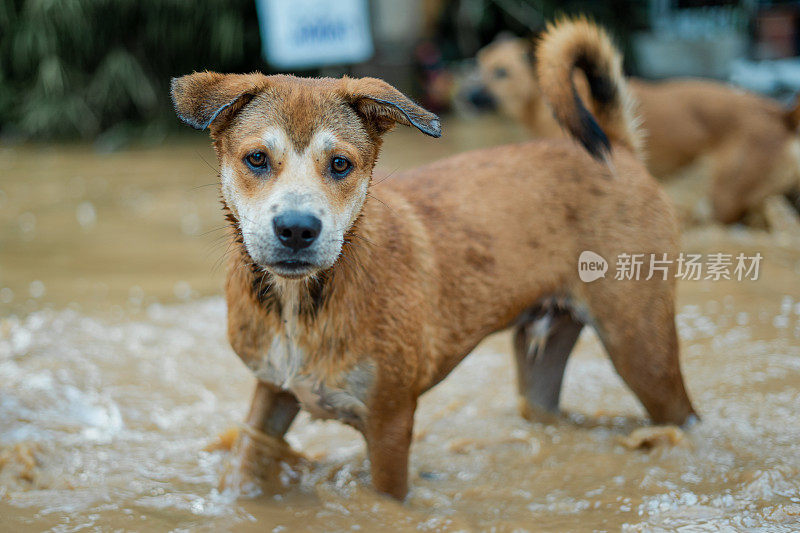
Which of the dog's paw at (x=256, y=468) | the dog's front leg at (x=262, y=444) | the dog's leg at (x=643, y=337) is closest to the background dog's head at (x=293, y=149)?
the dog's front leg at (x=262, y=444)

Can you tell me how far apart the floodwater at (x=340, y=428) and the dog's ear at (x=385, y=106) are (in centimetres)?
136

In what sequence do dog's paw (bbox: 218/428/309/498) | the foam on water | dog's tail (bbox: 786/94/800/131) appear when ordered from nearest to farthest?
the foam on water → dog's paw (bbox: 218/428/309/498) → dog's tail (bbox: 786/94/800/131)

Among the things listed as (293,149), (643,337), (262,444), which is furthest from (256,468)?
(643,337)

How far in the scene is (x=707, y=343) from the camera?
480 cm

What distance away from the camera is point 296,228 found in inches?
94.5

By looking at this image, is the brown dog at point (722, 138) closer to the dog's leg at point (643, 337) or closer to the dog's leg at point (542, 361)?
the dog's leg at point (542, 361)

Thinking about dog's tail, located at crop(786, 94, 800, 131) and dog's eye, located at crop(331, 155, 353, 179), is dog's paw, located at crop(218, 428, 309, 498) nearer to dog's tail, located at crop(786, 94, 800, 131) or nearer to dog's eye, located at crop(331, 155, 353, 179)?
dog's eye, located at crop(331, 155, 353, 179)

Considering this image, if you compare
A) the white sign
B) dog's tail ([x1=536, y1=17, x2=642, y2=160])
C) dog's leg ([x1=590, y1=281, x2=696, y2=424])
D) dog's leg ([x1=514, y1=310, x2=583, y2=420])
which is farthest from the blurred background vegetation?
dog's leg ([x1=590, y1=281, x2=696, y2=424])

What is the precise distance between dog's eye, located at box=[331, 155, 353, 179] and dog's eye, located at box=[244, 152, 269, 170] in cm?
21

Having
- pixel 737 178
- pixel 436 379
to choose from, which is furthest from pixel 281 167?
pixel 737 178

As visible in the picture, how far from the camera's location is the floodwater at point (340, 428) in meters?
2.97

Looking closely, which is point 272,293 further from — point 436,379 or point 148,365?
point 148,365

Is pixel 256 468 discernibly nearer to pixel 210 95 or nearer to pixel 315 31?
pixel 210 95

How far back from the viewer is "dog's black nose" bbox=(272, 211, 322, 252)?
2398 mm
